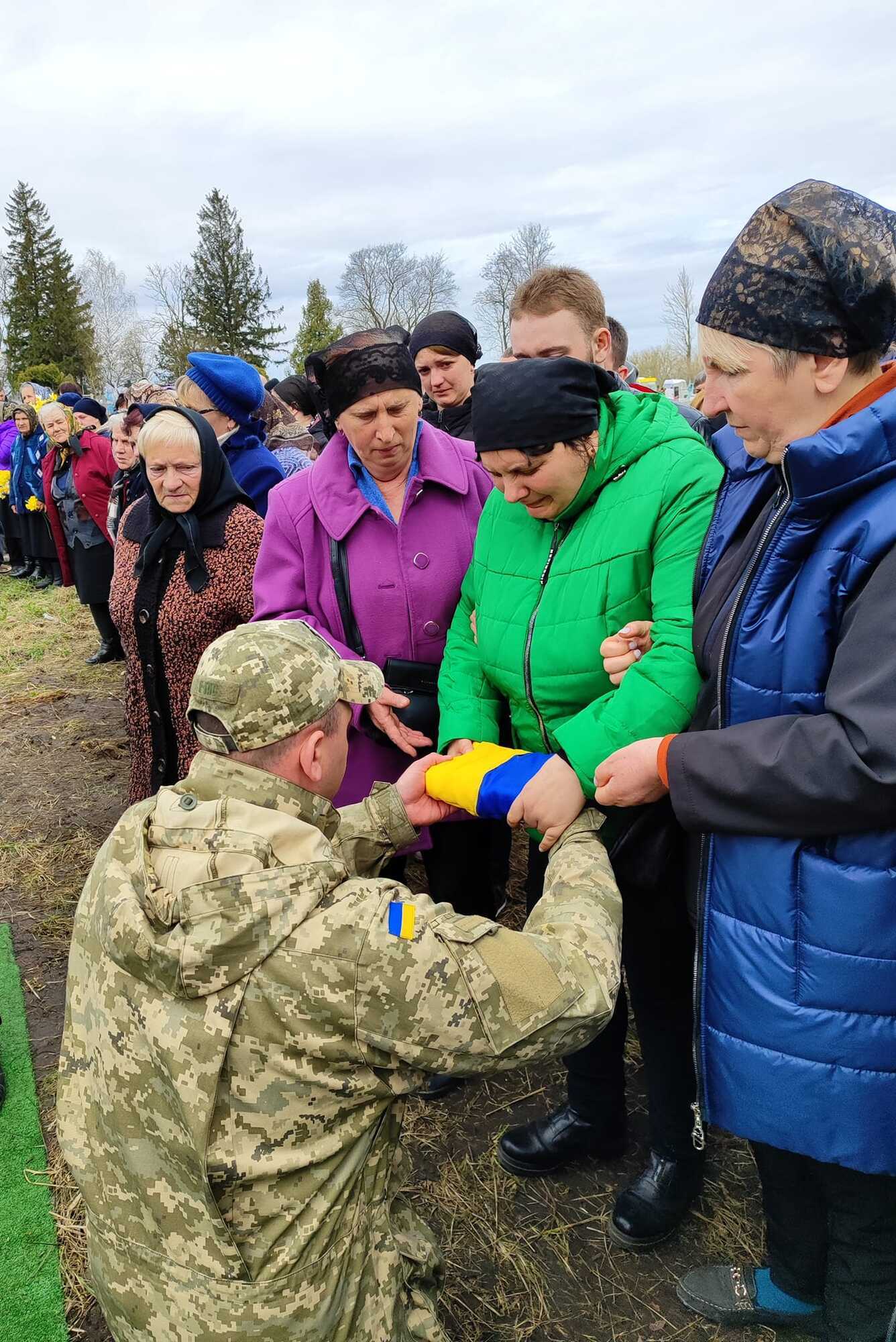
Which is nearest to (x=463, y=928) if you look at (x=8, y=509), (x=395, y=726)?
(x=395, y=726)

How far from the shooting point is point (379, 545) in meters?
2.60

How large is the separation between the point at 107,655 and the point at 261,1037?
7.53 meters

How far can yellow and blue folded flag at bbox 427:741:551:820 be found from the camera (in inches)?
75.7

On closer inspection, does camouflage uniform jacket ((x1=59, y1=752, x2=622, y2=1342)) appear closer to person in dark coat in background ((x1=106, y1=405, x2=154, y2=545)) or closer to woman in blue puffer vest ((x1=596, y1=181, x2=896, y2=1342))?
woman in blue puffer vest ((x1=596, y1=181, x2=896, y2=1342))

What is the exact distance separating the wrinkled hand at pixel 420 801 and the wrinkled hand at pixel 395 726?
0.42m

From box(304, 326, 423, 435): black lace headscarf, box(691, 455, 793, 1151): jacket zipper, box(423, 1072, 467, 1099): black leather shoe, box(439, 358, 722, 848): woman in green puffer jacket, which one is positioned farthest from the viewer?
box(423, 1072, 467, 1099): black leather shoe

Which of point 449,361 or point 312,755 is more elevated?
point 449,361

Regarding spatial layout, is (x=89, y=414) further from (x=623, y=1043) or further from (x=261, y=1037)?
(x=261, y=1037)

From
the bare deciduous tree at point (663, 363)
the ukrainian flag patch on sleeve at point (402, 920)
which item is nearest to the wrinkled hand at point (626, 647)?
the ukrainian flag patch on sleeve at point (402, 920)

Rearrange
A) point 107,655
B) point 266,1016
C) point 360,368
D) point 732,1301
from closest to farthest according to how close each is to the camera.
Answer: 1. point 266,1016
2. point 732,1301
3. point 360,368
4. point 107,655

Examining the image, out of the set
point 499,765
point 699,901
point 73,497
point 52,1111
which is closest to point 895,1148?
point 699,901

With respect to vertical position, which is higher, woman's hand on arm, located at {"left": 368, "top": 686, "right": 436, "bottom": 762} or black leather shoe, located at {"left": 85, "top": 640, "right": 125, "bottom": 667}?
woman's hand on arm, located at {"left": 368, "top": 686, "right": 436, "bottom": 762}

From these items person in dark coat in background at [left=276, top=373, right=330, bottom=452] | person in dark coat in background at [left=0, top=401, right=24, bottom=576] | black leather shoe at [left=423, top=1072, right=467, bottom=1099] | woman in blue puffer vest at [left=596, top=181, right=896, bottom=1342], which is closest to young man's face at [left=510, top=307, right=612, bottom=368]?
woman in blue puffer vest at [left=596, top=181, right=896, bottom=1342]

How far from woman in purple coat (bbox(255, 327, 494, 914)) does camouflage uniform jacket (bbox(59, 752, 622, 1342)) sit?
3.55ft
